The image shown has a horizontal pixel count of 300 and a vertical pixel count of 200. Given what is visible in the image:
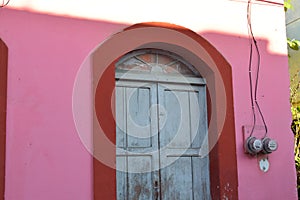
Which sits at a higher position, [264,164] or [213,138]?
[213,138]

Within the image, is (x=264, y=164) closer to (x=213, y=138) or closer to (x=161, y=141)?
(x=213, y=138)

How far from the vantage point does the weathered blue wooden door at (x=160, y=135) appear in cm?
495

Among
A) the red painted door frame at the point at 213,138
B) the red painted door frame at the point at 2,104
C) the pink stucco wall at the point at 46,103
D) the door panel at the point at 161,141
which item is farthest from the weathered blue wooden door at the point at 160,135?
the red painted door frame at the point at 2,104

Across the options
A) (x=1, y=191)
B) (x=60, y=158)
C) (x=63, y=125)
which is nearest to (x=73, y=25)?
(x=63, y=125)

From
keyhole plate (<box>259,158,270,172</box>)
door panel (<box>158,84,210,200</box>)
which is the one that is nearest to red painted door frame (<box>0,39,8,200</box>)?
door panel (<box>158,84,210,200</box>)

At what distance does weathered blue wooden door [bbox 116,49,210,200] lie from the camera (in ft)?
16.3

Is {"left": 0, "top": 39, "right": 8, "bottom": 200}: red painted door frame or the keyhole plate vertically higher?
{"left": 0, "top": 39, "right": 8, "bottom": 200}: red painted door frame

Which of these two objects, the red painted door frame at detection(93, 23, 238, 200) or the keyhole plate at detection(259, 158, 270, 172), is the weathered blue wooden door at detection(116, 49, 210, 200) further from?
the keyhole plate at detection(259, 158, 270, 172)

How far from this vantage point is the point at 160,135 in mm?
5133

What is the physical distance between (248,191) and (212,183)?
40 centimetres

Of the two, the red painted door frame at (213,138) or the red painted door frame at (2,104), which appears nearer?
the red painted door frame at (2,104)

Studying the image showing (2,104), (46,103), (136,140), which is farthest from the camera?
(136,140)

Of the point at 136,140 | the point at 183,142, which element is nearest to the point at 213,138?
the point at 183,142

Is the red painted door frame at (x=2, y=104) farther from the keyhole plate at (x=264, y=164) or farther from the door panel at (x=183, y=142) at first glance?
the keyhole plate at (x=264, y=164)
